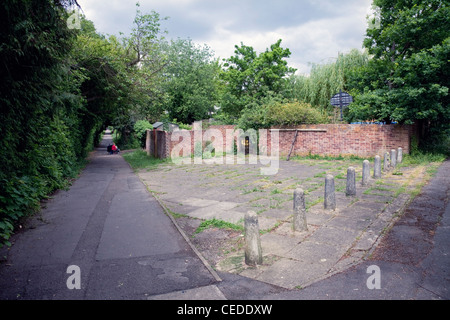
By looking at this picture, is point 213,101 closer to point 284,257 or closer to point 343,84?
point 343,84

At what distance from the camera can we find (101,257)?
13.6ft

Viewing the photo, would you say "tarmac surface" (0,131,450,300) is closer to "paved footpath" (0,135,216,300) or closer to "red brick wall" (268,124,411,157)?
"paved footpath" (0,135,216,300)

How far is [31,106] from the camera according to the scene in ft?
15.6

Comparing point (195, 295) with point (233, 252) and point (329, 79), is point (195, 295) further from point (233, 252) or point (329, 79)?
point (329, 79)

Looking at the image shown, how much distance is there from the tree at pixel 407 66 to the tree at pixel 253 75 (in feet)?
23.5

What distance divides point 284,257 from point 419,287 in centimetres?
159

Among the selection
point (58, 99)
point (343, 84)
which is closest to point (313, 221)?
point (58, 99)

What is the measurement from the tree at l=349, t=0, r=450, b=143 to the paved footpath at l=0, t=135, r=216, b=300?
1220 centimetres

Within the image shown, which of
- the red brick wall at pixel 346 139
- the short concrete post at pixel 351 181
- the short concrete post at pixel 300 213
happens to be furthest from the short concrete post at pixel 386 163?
the short concrete post at pixel 300 213

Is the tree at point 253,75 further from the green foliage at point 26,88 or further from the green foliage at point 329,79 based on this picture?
the green foliage at point 26,88

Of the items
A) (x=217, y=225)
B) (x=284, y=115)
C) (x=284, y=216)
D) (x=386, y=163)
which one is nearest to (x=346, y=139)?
(x=284, y=115)

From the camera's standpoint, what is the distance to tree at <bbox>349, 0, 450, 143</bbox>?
40.6 feet

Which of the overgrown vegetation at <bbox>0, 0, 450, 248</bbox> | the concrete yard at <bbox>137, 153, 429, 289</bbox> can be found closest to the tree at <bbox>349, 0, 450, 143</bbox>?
the overgrown vegetation at <bbox>0, 0, 450, 248</bbox>

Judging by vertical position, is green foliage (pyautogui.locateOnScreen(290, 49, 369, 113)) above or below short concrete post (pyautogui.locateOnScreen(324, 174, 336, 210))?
above
